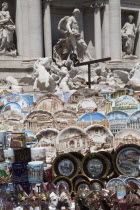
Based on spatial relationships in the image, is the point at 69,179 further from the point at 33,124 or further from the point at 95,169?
the point at 33,124

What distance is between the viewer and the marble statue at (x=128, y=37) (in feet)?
68.2

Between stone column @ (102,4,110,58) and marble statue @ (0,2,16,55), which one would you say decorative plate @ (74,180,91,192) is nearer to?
marble statue @ (0,2,16,55)

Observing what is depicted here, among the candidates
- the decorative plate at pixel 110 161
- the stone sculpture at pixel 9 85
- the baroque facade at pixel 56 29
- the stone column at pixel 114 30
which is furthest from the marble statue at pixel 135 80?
the decorative plate at pixel 110 161

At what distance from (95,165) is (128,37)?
1503 centimetres

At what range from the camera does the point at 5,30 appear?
17.7 metres

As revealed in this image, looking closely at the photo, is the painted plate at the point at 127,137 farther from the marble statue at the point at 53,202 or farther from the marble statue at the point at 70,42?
the marble statue at the point at 70,42

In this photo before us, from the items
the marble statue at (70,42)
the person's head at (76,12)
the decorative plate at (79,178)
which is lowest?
the decorative plate at (79,178)

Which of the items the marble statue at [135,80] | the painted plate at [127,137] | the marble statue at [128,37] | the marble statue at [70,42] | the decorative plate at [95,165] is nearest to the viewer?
the decorative plate at [95,165]

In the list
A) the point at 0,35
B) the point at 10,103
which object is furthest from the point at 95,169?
the point at 0,35

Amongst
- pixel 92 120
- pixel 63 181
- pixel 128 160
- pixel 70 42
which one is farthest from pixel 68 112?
pixel 70 42

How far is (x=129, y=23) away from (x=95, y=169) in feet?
51.4

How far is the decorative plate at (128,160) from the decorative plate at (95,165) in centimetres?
20

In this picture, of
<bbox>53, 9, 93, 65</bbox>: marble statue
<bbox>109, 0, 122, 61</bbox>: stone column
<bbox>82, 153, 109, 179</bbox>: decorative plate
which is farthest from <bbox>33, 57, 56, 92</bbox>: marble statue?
<bbox>109, 0, 122, 61</bbox>: stone column

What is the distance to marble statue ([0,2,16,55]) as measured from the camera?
57.8ft
